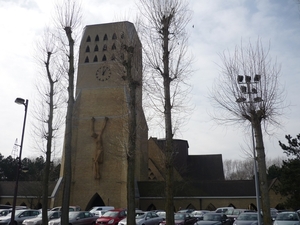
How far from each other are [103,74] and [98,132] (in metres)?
7.53

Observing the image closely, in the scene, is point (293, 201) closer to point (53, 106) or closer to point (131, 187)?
point (131, 187)

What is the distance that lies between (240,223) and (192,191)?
22.2 meters

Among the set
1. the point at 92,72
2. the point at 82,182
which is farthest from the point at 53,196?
the point at 92,72

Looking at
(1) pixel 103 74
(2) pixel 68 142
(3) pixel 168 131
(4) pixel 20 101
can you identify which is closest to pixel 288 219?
(3) pixel 168 131

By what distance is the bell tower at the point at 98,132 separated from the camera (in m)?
36.2

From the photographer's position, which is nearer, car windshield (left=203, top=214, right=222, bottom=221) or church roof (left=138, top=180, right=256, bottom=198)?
car windshield (left=203, top=214, right=222, bottom=221)

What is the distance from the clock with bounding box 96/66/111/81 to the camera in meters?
39.8

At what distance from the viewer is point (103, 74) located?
131 feet

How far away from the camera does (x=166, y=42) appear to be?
14406mm

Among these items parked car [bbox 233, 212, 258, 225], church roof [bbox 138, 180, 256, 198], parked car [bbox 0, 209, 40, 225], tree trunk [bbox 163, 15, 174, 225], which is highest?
tree trunk [bbox 163, 15, 174, 225]

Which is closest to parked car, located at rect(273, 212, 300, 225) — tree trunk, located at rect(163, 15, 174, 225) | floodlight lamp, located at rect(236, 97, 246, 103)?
tree trunk, located at rect(163, 15, 174, 225)

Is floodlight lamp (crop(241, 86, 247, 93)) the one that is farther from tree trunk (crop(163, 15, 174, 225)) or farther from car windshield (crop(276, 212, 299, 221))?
car windshield (crop(276, 212, 299, 221))

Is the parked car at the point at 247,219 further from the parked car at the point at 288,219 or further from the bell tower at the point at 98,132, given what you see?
the bell tower at the point at 98,132

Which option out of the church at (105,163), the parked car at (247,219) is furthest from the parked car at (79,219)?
the church at (105,163)
